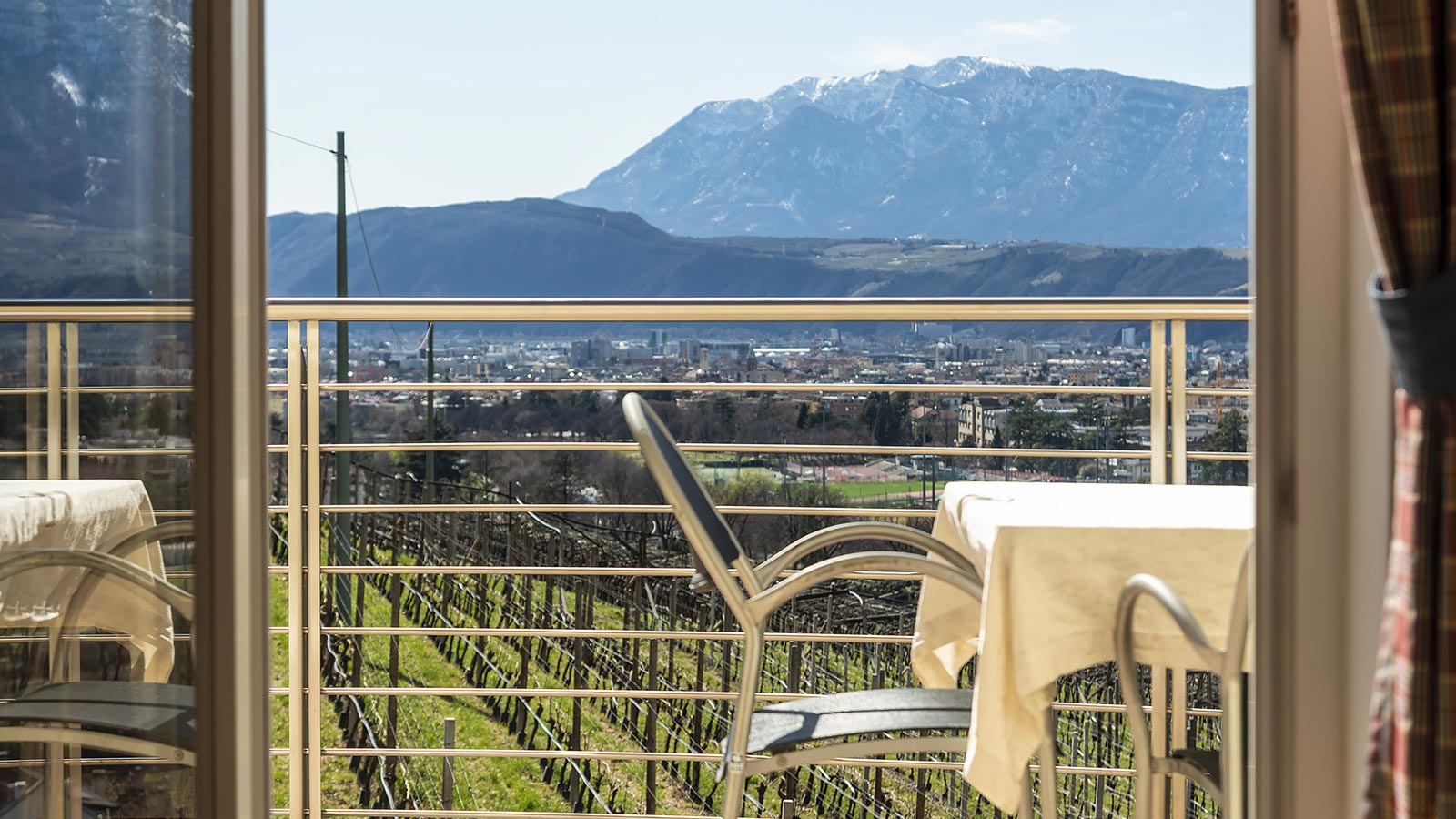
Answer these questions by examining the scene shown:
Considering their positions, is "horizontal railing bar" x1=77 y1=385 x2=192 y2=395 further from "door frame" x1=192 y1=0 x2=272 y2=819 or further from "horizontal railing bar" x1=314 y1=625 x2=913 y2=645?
"horizontal railing bar" x1=314 y1=625 x2=913 y2=645

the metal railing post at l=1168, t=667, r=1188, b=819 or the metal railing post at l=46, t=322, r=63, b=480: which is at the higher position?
the metal railing post at l=46, t=322, r=63, b=480

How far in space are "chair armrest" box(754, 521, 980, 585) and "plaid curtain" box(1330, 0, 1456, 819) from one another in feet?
2.75

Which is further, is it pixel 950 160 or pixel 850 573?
pixel 950 160

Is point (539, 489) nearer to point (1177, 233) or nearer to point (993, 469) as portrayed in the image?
point (993, 469)

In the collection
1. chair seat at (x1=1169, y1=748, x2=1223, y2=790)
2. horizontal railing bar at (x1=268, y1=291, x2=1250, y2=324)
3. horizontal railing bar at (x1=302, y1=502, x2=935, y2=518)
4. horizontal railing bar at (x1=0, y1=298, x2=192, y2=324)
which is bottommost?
chair seat at (x1=1169, y1=748, x2=1223, y2=790)

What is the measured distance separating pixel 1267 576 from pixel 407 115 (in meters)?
16.3

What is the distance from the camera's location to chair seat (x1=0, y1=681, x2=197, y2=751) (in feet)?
3.77

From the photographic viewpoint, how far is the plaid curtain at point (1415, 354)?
0.93m

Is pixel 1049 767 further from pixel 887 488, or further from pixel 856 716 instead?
pixel 887 488

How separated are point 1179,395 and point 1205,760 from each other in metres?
0.85

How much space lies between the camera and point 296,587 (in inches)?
91.0

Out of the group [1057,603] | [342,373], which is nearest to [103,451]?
[1057,603]

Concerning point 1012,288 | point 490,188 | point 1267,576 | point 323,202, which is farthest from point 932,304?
point 490,188

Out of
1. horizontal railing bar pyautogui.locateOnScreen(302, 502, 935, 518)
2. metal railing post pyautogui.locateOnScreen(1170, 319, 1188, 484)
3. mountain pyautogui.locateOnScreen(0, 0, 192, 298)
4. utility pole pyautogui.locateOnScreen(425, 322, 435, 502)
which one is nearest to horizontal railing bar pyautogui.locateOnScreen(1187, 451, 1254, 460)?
metal railing post pyautogui.locateOnScreen(1170, 319, 1188, 484)
